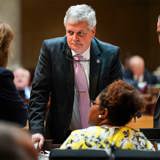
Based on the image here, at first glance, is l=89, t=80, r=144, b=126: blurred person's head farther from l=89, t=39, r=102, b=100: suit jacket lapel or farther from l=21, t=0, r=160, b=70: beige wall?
l=21, t=0, r=160, b=70: beige wall

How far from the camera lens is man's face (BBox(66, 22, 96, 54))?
324cm

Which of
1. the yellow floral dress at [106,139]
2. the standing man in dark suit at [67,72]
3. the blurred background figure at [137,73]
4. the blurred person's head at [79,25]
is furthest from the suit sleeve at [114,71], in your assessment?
the blurred background figure at [137,73]

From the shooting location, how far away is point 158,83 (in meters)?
10.9

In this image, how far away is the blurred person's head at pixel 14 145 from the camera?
1378mm

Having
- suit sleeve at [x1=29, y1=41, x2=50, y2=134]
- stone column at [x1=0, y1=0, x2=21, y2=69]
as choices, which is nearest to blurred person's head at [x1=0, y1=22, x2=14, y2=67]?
suit sleeve at [x1=29, y1=41, x2=50, y2=134]

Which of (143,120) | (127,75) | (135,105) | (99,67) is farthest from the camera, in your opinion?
(127,75)

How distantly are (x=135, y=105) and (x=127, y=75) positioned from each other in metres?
7.84

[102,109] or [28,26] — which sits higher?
[102,109]

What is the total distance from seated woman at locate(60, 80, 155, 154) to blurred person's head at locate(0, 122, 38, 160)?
1.19 m

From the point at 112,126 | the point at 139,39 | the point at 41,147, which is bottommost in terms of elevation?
the point at 139,39

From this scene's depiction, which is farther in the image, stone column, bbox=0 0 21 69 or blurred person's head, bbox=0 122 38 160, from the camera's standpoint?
stone column, bbox=0 0 21 69

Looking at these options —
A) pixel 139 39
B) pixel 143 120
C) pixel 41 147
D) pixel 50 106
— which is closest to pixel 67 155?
pixel 41 147

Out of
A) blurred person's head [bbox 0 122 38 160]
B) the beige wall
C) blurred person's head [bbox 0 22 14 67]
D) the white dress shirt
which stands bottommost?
the beige wall

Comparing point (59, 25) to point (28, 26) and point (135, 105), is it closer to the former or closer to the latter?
point (28, 26)
